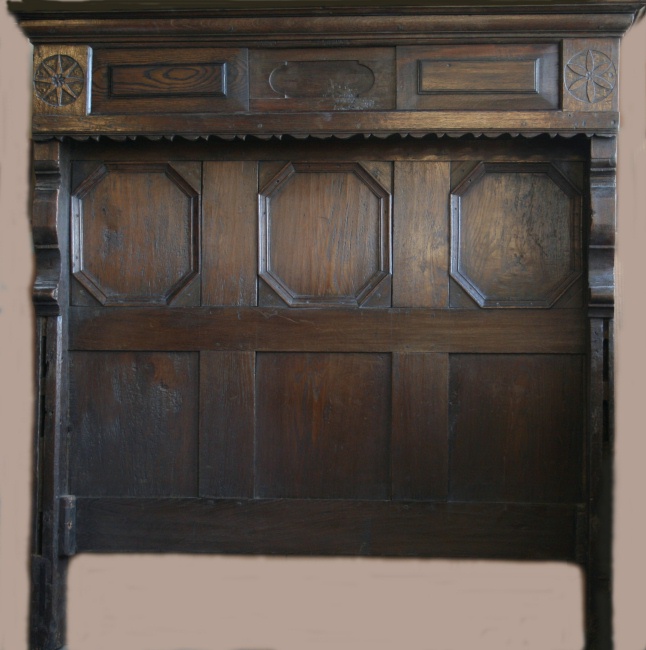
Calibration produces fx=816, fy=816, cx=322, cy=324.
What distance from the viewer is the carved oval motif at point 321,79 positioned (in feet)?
9.78

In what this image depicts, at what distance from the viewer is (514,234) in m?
3.11

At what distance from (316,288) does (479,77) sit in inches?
38.4

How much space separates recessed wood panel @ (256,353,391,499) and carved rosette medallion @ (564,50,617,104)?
118 centimetres

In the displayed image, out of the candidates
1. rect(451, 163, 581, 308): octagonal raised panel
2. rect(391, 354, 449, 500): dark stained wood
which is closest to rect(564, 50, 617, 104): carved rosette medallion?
rect(451, 163, 581, 308): octagonal raised panel

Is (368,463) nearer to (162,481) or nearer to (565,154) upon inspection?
(162,481)

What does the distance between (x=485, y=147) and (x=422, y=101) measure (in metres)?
0.32

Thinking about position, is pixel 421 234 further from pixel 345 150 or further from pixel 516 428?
pixel 516 428

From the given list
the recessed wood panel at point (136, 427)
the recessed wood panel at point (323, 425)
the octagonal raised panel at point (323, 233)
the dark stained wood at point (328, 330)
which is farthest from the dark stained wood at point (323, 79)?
the recessed wood panel at point (136, 427)

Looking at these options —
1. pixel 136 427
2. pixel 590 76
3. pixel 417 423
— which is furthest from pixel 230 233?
pixel 590 76

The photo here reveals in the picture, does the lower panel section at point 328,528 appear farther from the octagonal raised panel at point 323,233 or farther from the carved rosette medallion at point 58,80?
the carved rosette medallion at point 58,80

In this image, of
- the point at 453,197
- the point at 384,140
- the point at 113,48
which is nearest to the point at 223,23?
the point at 113,48

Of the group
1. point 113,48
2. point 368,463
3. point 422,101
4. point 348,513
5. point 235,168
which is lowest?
point 348,513

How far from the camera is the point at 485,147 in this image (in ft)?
10.1

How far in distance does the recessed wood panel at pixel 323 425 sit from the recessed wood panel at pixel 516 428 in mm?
290
